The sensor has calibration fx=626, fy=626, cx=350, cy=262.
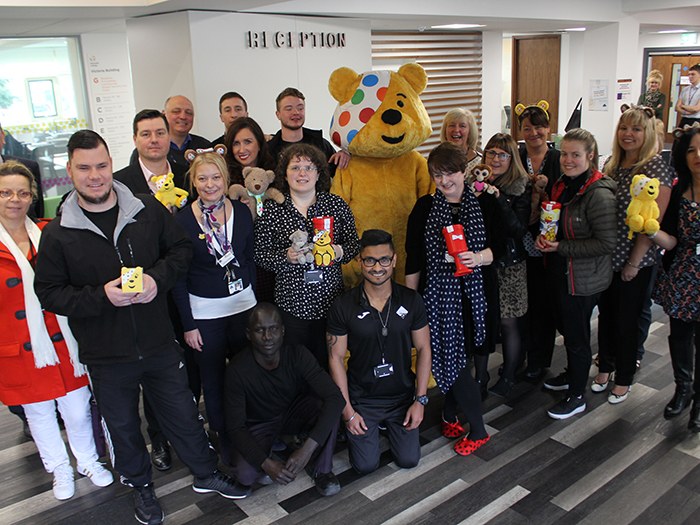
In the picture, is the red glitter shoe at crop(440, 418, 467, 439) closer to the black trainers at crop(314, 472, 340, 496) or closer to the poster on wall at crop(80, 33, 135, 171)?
the black trainers at crop(314, 472, 340, 496)

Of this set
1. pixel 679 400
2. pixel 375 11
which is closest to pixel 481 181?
pixel 679 400

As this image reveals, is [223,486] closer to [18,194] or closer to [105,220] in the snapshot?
[105,220]

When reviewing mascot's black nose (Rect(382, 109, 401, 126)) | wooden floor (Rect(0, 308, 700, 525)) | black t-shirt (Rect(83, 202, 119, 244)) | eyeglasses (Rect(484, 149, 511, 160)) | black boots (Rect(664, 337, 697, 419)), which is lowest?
wooden floor (Rect(0, 308, 700, 525))

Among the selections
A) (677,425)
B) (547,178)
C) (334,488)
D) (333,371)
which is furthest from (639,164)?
(334,488)

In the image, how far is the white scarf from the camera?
2.85m

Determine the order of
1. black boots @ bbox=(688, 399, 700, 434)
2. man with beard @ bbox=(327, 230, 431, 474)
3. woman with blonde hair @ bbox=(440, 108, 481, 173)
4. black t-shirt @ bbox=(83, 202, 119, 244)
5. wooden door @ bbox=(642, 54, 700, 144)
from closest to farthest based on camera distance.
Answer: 1. black t-shirt @ bbox=(83, 202, 119, 244)
2. man with beard @ bbox=(327, 230, 431, 474)
3. black boots @ bbox=(688, 399, 700, 434)
4. woman with blonde hair @ bbox=(440, 108, 481, 173)
5. wooden door @ bbox=(642, 54, 700, 144)

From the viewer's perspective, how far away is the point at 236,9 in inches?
195

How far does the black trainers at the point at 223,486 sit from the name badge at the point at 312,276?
106 cm

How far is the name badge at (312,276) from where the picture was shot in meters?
3.15

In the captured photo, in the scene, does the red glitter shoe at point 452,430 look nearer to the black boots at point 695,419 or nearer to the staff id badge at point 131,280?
the black boots at point 695,419

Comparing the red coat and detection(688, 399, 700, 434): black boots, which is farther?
detection(688, 399, 700, 434): black boots

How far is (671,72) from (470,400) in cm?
1191

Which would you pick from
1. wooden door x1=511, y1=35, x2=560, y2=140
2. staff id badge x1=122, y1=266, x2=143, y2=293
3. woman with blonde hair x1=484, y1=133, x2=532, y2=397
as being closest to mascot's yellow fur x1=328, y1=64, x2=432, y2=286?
woman with blonde hair x1=484, y1=133, x2=532, y2=397

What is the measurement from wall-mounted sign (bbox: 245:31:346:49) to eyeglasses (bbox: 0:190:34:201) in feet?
9.15
